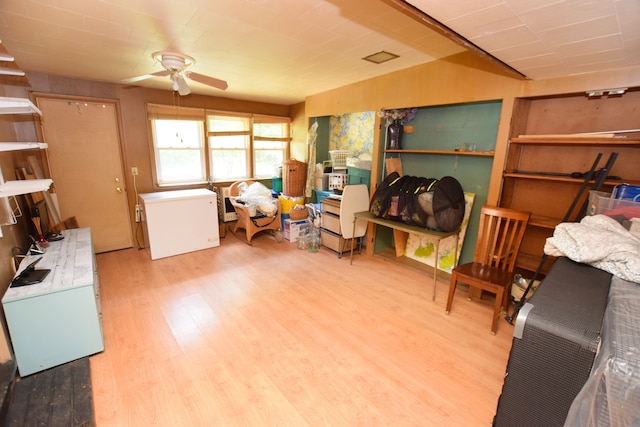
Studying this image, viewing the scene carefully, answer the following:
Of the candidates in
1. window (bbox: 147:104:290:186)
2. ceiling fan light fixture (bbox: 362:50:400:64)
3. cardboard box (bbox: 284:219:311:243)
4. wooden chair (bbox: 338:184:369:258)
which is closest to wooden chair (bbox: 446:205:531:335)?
wooden chair (bbox: 338:184:369:258)

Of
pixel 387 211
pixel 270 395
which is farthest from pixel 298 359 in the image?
pixel 387 211

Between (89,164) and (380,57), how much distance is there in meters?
3.93

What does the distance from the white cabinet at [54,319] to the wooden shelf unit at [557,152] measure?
3557 millimetres

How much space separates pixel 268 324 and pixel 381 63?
110 inches

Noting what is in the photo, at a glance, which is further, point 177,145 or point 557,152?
point 177,145

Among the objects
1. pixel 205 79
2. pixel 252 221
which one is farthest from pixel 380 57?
pixel 252 221

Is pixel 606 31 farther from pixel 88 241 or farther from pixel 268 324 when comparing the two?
pixel 88 241

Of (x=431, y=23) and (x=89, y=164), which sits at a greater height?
(x=431, y=23)

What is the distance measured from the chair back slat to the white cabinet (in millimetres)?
3218

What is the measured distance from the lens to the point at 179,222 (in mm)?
3781

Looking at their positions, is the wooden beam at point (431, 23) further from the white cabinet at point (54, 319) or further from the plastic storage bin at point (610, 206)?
the white cabinet at point (54, 319)

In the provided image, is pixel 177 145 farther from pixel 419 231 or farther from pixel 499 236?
pixel 499 236

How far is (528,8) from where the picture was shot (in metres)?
1.22

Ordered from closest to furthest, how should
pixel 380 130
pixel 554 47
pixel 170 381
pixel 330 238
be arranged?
pixel 554 47 < pixel 170 381 < pixel 380 130 < pixel 330 238
